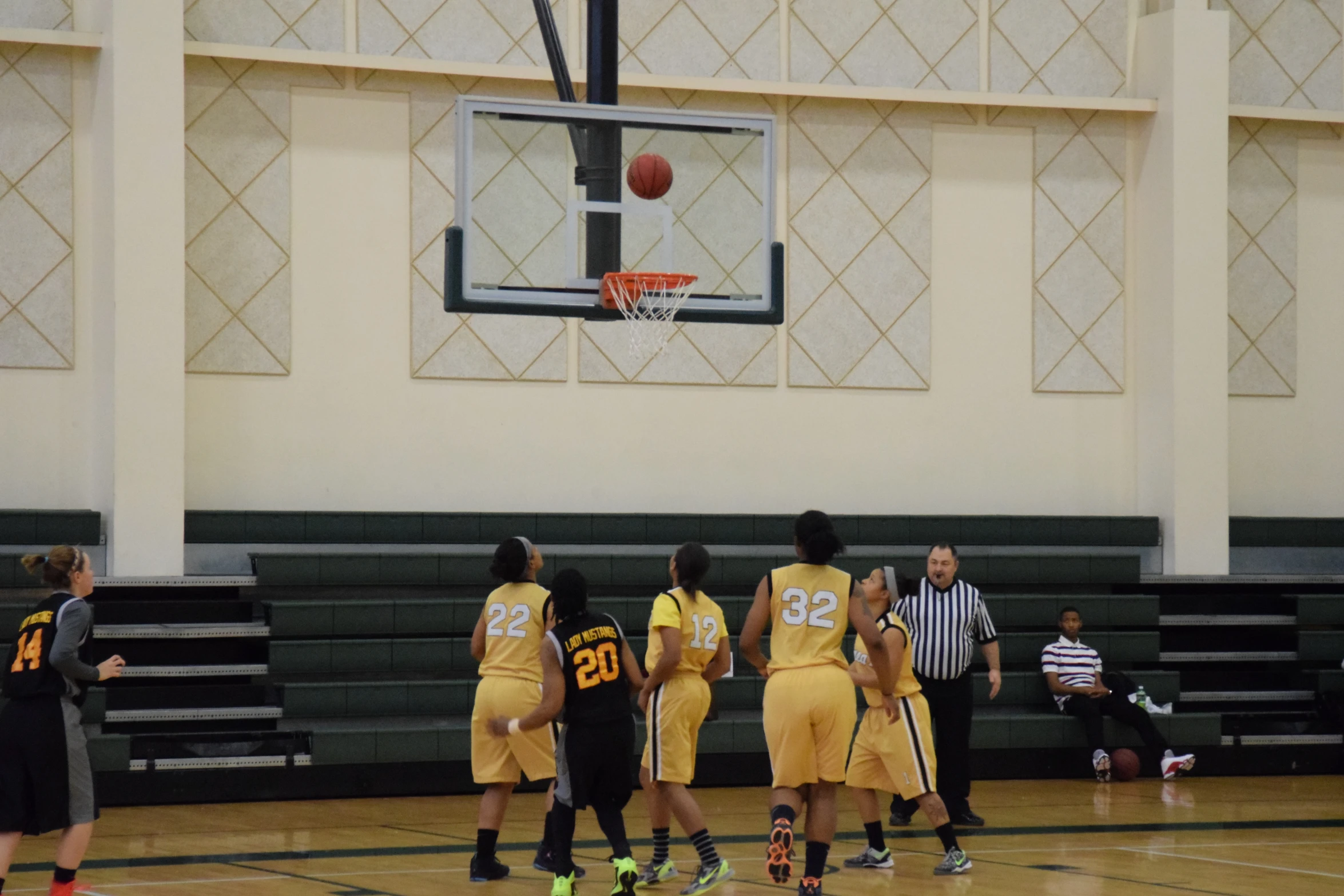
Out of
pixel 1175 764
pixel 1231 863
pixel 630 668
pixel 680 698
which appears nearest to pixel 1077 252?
pixel 1175 764

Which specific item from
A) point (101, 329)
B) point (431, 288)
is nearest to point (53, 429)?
point (101, 329)

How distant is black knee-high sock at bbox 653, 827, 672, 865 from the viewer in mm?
7523

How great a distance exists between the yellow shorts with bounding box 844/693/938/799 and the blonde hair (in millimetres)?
3664

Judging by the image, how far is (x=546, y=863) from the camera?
25.3 feet

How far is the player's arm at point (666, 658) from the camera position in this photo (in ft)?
23.8

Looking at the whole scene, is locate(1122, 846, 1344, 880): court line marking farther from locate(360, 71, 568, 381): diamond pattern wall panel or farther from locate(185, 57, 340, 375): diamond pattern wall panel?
locate(185, 57, 340, 375): diamond pattern wall panel

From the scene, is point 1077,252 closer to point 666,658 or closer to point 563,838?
point 666,658

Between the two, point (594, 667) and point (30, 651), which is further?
point (594, 667)

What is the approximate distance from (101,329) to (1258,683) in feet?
29.9

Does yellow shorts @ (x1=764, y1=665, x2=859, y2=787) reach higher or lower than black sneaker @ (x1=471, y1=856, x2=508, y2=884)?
higher

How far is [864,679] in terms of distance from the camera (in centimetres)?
772

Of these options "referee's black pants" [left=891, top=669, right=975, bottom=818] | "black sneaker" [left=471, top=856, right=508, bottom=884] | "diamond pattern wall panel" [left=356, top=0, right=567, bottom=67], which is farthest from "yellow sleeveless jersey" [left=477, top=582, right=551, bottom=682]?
"diamond pattern wall panel" [left=356, top=0, right=567, bottom=67]

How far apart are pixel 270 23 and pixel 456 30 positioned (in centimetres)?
A: 137

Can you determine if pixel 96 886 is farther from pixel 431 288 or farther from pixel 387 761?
pixel 431 288
